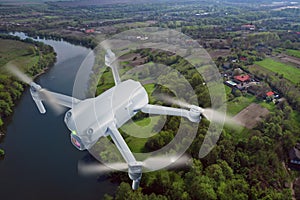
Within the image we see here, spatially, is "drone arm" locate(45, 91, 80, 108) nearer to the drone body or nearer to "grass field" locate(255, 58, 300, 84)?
the drone body

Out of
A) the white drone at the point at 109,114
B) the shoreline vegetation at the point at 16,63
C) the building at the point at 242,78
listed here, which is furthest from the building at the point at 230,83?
the white drone at the point at 109,114

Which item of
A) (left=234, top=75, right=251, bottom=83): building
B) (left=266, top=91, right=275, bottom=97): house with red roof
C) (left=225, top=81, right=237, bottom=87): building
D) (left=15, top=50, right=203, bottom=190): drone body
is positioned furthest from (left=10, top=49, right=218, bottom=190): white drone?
(left=234, top=75, right=251, bottom=83): building

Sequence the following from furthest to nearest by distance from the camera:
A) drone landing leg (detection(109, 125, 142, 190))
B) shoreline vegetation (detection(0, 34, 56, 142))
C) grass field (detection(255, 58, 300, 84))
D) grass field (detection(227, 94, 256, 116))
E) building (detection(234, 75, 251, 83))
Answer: grass field (detection(255, 58, 300, 84)) → building (detection(234, 75, 251, 83)) → shoreline vegetation (detection(0, 34, 56, 142)) → grass field (detection(227, 94, 256, 116)) → drone landing leg (detection(109, 125, 142, 190))

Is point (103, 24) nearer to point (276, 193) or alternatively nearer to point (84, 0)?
point (84, 0)

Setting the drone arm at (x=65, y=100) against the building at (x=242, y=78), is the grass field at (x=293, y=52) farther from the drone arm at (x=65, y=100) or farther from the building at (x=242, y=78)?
the drone arm at (x=65, y=100)

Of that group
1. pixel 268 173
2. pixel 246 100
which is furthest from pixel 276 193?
pixel 246 100

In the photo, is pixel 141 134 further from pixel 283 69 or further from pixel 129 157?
pixel 283 69
